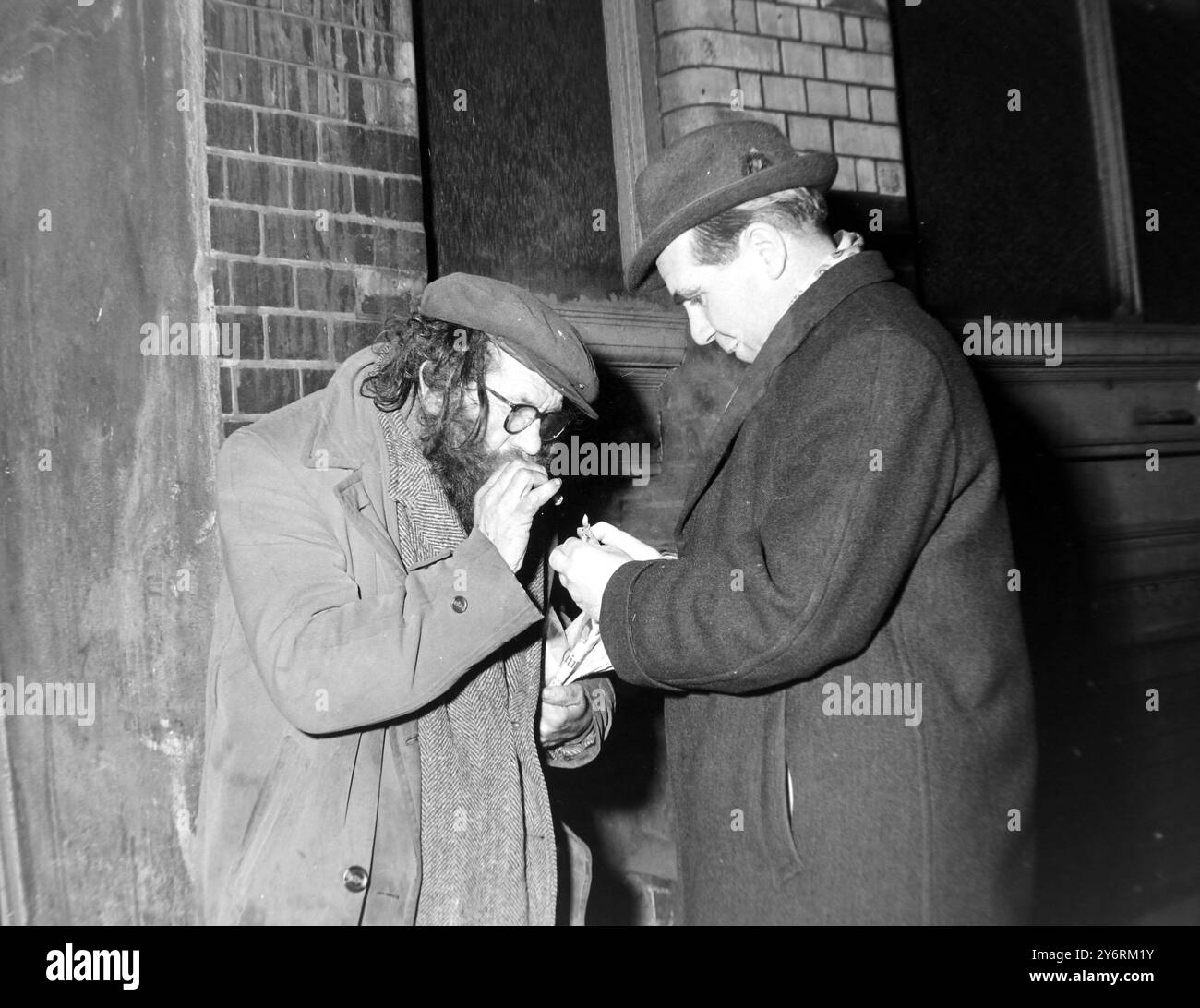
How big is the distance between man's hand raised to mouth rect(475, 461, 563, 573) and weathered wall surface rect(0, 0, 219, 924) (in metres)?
0.93

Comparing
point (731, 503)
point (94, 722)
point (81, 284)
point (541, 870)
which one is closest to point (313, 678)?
point (541, 870)

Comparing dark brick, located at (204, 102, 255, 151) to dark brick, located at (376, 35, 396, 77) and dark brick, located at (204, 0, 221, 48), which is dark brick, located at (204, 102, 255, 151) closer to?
dark brick, located at (204, 0, 221, 48)

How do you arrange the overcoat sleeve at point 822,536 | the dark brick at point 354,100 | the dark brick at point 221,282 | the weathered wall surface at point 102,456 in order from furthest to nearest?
the dark brick at point 354,100, the dark brick at point 221,282, the weathered wall surface at point 102,456, the overcoat sleeve at point 822,536

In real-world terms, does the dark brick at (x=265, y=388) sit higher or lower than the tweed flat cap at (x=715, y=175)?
lower

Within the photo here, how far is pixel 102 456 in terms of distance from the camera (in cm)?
255

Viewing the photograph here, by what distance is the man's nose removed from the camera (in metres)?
2.22

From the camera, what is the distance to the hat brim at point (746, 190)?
2061 millimetres

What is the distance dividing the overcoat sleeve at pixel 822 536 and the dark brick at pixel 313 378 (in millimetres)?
Answer: 1117

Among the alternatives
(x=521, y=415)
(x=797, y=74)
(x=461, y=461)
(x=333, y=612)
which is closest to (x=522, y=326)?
(x=521, y=415)

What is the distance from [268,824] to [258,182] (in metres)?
1.50

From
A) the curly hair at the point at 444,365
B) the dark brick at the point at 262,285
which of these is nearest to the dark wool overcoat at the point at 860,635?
the curly hair at the point at 444,365

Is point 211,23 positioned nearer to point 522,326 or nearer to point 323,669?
point 522,326

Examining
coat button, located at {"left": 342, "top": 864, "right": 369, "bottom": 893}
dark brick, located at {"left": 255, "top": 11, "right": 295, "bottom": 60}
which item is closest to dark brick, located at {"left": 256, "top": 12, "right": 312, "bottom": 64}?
dark brick, located at {"left": 255, "top": 11, "right": 295, "bottom": 60}

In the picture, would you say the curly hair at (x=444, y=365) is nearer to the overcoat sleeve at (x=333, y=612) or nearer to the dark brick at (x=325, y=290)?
the overcoat sleeve at (x=333, y=612)
